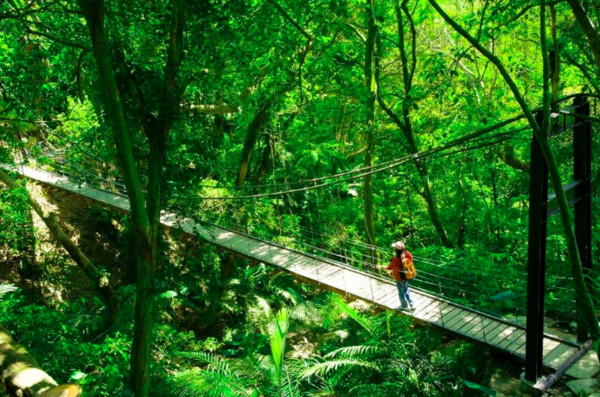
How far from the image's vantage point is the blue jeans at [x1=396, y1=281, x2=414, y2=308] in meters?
5.61

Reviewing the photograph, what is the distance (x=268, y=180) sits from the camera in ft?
35.2

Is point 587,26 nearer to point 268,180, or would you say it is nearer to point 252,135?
point 252,135

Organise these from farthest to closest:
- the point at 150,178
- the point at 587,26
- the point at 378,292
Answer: the point at 378,292, the point at 587,26, the point at 150,178

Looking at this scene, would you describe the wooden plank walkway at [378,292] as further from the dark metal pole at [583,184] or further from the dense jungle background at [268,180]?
the dark metal pole at [583,184]

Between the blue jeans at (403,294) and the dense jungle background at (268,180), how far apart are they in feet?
0.91

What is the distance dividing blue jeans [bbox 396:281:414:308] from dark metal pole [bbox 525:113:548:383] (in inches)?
68.4

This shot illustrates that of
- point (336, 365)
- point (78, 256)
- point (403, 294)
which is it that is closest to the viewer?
point (336, 365)

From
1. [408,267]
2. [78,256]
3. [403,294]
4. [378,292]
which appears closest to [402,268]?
[408,267]

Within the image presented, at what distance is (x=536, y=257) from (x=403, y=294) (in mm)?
2038

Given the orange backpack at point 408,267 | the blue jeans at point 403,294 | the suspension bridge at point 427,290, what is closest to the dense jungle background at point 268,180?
the suspension bridge at point 427,290

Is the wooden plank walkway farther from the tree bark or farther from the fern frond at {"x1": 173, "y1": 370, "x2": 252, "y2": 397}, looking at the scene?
the tree bark

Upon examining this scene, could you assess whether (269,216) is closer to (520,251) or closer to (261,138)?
(261,138)

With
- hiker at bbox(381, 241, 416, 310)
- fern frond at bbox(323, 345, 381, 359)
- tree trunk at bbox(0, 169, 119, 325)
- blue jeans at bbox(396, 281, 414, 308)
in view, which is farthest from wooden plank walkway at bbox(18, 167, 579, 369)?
tree trunk at bbox(0, 169, 119, 325)

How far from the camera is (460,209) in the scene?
1067cm
